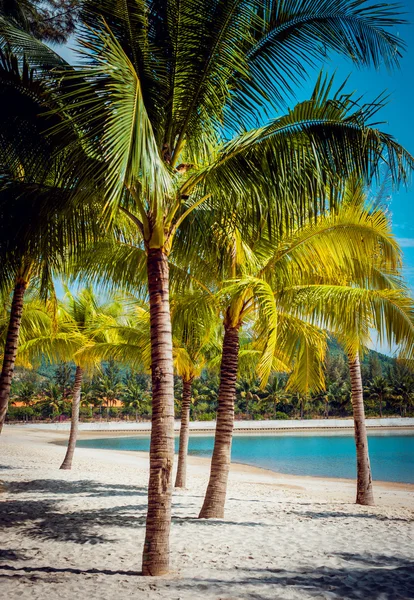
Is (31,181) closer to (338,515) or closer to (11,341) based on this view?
(11,341)

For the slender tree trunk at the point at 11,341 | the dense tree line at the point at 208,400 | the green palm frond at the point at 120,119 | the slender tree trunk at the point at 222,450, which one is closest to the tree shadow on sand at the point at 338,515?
the slender tree trunk at the point at 222,450

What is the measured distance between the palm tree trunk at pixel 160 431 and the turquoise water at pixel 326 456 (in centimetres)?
2162

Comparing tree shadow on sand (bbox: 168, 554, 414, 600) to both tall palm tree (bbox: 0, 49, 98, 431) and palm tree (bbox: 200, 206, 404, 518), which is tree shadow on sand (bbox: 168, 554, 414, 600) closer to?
palm tree (bbox: 200, 206, 404, 518)

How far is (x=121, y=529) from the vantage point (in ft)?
25.0

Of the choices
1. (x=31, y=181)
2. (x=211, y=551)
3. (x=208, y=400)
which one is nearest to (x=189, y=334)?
(x=31, y=181)

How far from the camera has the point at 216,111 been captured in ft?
20.0

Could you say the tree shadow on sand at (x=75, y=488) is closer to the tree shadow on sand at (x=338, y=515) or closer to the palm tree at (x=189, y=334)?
the palm tree at (x=189, y=334)

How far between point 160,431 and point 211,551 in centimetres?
214

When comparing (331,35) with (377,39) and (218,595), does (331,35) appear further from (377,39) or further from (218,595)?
(218,595)

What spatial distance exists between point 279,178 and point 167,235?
152 centimetres

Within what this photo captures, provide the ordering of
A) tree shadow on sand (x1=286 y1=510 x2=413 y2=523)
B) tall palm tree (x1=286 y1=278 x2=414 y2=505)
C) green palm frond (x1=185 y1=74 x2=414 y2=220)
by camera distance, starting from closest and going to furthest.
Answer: green palm frond (x1=185 y1=74 x2=414 y2=220), tall palm tree (x1=286 y1=278 x2=414 y2=505), tree shadow on sand (x1=286 y1=510 x2=413 y2=523)

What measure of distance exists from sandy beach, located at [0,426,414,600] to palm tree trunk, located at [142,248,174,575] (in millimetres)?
312

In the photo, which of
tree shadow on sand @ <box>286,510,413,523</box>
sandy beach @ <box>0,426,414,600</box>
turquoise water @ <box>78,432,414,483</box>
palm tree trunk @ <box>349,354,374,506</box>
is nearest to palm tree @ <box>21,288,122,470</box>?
sandy beach @ <box>0,426,414,600</box>

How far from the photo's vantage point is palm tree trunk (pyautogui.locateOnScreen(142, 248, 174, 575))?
513 cm
